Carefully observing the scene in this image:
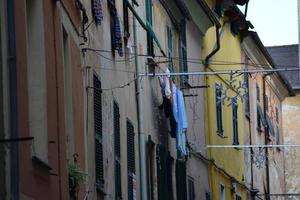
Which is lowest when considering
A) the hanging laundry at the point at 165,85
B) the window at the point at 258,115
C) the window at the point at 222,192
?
the window at the point at 222,192

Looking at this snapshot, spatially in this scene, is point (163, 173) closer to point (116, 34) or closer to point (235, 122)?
point (116, 34)

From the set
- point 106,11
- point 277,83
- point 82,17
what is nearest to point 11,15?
point 82,17

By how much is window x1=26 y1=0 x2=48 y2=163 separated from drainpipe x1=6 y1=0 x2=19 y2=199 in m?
1.60

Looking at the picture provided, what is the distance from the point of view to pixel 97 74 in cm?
1811

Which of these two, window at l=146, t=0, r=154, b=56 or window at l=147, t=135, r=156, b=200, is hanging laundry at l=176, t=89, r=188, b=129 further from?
window at l=147, t=135, r=156, b=200

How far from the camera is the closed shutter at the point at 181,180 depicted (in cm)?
2731

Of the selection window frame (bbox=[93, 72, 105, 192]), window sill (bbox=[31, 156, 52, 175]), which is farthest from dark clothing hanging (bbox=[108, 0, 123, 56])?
window sill (bbox=[31, 156, 52, 175])

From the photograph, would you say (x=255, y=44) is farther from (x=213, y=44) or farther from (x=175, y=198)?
(x=175, y=198)

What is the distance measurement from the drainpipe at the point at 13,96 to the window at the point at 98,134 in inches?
235

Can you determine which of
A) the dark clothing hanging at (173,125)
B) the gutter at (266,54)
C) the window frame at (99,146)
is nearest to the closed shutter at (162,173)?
the dark clothing hanging at (173,125)

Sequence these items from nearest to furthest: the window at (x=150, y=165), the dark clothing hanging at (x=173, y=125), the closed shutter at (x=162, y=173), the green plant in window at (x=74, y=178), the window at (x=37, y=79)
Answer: the window at (x=37, y=79)
the green plant in window at (x=74, y=178)
the window at (x=150, y=165)
the closed shutter at (x=162, y=173)
the dark clothing hanging at (x=173, y=125)

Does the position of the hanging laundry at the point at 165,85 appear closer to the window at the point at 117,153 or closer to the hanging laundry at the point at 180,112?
the hanging laundry at the point at 180,112

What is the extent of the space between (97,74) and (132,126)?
370cm

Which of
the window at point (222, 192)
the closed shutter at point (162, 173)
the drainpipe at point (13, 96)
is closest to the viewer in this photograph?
the drainpipe at point (13, 96)
